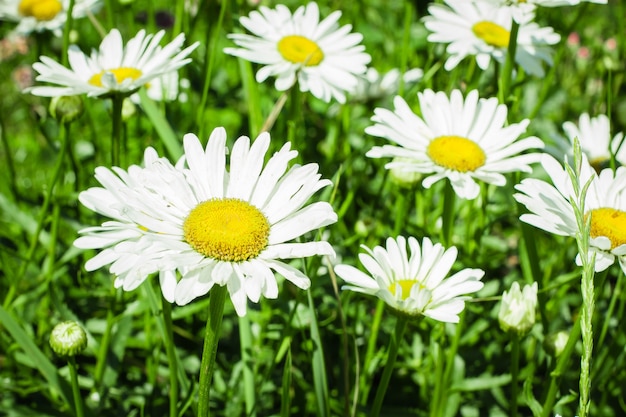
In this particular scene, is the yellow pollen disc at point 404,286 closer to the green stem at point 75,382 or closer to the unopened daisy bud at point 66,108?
the green stem at point 75,382

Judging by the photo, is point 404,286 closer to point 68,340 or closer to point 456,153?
point 456,153

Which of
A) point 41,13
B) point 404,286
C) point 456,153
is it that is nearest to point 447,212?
point 456,153

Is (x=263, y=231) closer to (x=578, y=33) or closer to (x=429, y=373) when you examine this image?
(x=429, y=373)

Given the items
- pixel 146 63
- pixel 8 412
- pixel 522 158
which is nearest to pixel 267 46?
pixel 146 63

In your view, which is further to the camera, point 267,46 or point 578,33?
point 578,33

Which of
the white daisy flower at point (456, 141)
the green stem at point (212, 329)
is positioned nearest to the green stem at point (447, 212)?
the white daisy flower at point (456, 141)
